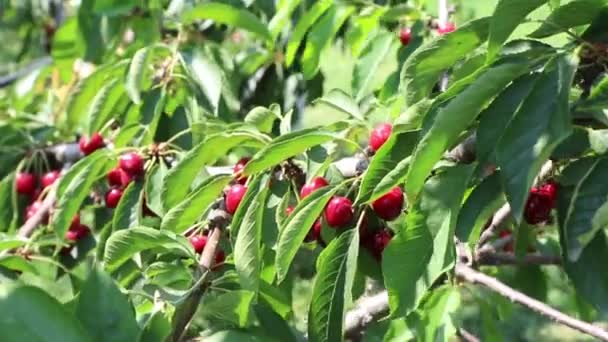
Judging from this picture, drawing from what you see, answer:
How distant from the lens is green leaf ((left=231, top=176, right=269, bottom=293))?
1.04 meters

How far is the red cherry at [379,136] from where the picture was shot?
43.8 inches

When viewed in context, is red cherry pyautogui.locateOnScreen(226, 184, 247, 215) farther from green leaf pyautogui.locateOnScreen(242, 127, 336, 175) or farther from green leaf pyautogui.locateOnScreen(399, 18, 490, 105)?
green leaf pyautogui.locateOnScreen(399, 18, 490, 105)

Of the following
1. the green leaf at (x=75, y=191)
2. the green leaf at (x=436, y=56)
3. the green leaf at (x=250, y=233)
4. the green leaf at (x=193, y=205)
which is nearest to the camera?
the green leaf at (x=436, y=56)

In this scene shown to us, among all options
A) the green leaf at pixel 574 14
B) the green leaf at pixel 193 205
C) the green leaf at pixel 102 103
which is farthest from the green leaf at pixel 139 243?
the green leaf at pixel 102 103

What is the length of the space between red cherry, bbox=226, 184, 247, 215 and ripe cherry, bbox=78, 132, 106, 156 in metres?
0.58

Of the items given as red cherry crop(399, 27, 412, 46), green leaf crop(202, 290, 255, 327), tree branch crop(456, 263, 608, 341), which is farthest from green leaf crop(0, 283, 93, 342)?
red cherry crop(399, 27, 412, 46)

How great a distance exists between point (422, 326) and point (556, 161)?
0.25 m

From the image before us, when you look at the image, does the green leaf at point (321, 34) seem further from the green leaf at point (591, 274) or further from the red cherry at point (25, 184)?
the green leaf at point (591, 274)

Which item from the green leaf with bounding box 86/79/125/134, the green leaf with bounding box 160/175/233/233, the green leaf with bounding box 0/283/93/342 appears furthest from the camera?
the green leaf with bounding box 86/79/125/134

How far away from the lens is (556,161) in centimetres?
96

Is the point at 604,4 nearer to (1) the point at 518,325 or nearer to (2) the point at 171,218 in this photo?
(2) the point at 171,218

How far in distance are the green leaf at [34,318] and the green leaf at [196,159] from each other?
1.40 feet

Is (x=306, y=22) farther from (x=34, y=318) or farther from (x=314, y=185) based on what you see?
(x=34, y=318)

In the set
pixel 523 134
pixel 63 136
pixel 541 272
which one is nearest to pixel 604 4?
pixel 523 134
